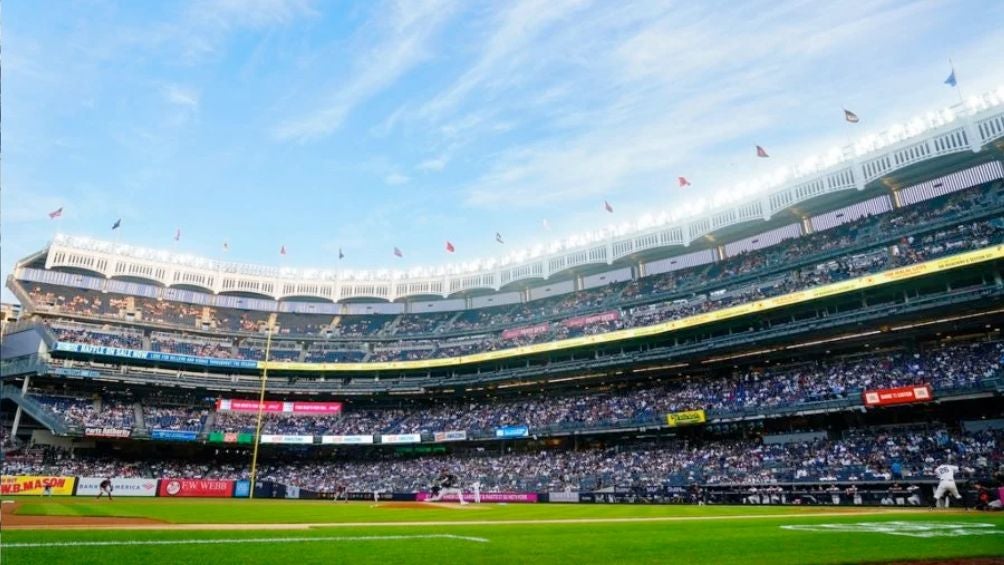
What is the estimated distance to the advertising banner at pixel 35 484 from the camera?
4319 cm

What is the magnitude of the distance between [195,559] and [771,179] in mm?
52076

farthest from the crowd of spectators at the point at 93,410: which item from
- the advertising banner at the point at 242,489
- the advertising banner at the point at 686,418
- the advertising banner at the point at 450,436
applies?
the advertising banner at the point at 686,418

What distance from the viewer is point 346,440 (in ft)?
196

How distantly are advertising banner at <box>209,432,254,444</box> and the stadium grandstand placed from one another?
1284 millimetres

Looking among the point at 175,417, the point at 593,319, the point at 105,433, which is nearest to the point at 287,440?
the point at 175,417

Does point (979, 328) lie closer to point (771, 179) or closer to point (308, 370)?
point (771, 179)

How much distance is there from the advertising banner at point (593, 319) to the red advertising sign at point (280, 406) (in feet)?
96.0

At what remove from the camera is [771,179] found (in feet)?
166

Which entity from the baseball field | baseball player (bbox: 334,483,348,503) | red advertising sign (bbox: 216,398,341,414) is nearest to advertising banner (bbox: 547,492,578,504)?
→ baseball player (bbox: 334,483,348,503)

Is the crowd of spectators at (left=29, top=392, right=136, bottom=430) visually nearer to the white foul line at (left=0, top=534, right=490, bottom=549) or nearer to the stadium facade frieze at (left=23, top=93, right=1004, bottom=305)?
the stadium facade frieze at (left=23, top=93, right=1004, bottom=305)

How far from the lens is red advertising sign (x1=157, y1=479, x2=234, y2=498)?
4669 centimetres

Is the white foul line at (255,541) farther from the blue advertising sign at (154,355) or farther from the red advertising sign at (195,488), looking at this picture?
the blue advertising sign at (154,355)

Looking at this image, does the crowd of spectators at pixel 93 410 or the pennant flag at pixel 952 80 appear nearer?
the pennant flag at pixel 952 80

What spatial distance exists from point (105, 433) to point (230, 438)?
10786 mm
